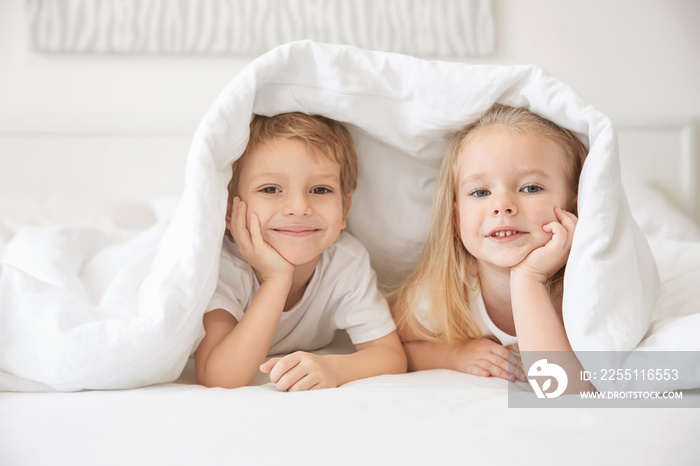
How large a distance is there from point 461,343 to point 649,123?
50.1 inches

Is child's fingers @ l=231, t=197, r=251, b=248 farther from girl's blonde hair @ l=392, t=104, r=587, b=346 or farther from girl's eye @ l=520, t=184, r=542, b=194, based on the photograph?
girl's eye @ l=520, t=184, r=542, b=194

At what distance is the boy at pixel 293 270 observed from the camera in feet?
3.10

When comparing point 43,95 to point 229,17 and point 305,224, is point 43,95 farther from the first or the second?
point 305,224

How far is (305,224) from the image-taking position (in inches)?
39.7

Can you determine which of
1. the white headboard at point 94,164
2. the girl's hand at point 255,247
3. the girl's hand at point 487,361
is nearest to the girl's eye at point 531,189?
the girl's hand at point 487,361

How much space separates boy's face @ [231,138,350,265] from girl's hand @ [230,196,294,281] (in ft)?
0.04

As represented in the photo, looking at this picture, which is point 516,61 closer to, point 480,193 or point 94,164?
point 480,193

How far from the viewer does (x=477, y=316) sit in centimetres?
109

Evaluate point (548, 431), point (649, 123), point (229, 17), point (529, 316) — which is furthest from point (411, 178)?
point (649, 123)

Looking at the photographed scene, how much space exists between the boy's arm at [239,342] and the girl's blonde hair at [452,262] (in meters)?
0.27

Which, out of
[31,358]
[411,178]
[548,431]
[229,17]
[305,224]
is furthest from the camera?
[229,17]

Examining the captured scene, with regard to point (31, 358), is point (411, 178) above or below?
above

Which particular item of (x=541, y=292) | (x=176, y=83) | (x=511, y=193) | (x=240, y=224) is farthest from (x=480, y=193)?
(x=176, y=83)

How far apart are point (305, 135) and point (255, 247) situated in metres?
0.21
